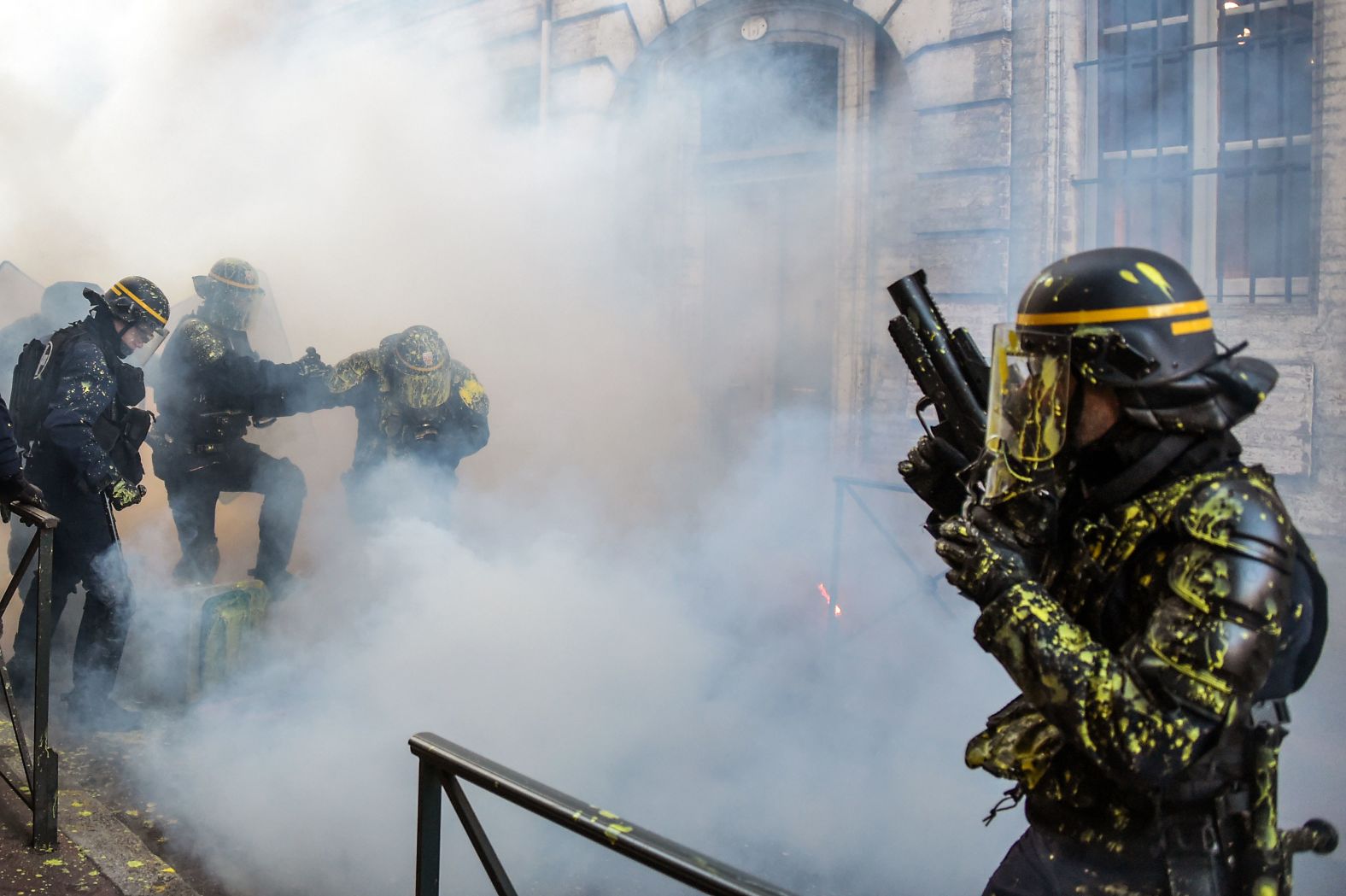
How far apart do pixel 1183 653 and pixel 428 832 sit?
1.46 metres

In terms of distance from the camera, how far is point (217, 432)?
5664mm

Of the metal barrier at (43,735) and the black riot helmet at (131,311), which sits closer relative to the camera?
the metal barrier at (43,735)

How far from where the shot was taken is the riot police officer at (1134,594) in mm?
1414

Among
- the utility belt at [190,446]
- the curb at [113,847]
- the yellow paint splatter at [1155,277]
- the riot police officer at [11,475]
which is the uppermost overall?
the yellow paint splatter at [1155,277]

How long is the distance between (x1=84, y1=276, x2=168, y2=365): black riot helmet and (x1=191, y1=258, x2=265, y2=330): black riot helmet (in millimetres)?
797

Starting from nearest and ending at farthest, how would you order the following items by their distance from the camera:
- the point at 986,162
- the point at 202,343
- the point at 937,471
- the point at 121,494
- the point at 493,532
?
the point at 937,471
the point at 121,494
the point at 202,343
the point at 986,162
the point at 493,532

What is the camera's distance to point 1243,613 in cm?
139

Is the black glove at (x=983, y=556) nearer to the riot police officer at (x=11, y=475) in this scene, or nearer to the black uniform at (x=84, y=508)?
the riot police officer at (x=11, y=475)

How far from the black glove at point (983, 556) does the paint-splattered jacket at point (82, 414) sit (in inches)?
162

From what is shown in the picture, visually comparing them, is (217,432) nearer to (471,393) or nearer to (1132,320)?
(471,393)

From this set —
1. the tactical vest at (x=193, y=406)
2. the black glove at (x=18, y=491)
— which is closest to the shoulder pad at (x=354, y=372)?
the tactical vest at (x=193, y=406)

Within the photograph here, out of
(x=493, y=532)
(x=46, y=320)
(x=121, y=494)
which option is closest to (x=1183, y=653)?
(x=121, y=494)

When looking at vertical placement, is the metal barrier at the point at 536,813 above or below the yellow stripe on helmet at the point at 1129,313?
below

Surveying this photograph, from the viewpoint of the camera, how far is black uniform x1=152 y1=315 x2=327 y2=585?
5.64m
